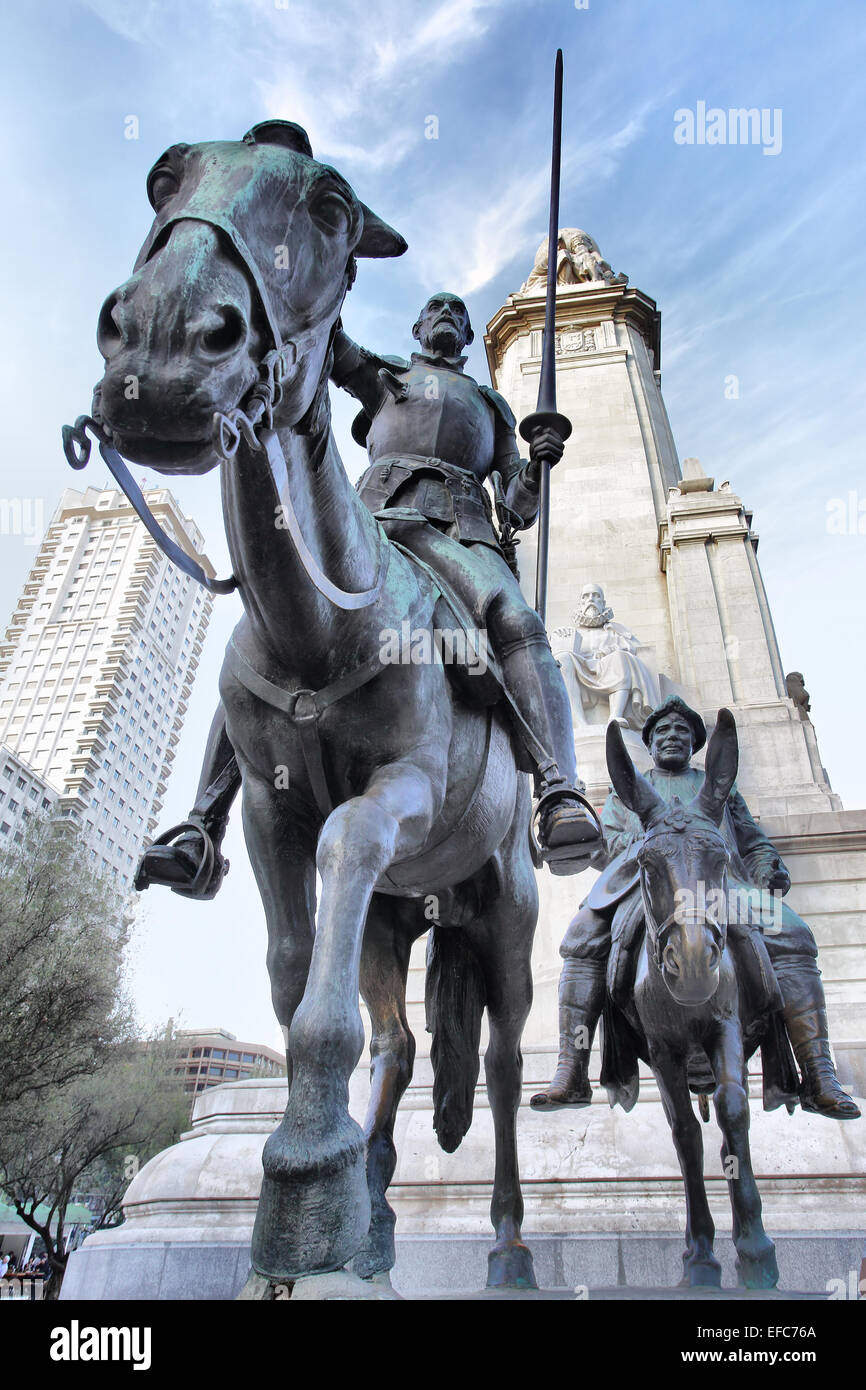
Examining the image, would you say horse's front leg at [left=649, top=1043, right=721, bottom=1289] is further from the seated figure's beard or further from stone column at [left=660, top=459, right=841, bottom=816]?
the seated figure's beard

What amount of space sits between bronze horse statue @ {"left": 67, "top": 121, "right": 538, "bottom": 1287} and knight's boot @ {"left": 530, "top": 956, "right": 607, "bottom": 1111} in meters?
0.80

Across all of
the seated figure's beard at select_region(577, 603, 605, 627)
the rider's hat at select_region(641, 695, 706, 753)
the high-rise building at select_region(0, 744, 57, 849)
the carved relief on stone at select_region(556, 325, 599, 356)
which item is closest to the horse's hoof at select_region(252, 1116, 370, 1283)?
the rider's hat at select_region(641, 695, 706, 753)

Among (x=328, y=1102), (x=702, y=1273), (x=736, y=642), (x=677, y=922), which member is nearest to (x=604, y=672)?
(x=736, y=642)

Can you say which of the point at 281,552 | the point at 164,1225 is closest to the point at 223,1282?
the point at 164,1225

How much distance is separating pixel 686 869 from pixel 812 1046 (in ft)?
4.88

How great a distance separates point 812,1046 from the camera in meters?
5.16

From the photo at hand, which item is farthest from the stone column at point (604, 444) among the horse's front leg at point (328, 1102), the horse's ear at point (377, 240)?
the horse's front leg at point (328, 1102)

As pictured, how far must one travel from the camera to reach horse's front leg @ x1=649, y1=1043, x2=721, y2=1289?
4.89m

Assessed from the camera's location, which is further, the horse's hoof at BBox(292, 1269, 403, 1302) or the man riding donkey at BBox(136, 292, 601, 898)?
the man riding donkey at BBox(136, 292, 601, 898)

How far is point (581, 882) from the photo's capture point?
37.3 ft

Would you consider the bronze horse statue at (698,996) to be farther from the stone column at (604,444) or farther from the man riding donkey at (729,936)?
the stone column at (604,444)

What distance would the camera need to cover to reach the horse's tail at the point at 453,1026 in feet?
14.8

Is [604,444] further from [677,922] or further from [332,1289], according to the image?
[332,1289]

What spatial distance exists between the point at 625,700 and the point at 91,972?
16443 mm
